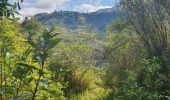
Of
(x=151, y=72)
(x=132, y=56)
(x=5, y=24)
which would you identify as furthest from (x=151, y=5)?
(x=5, y=24)

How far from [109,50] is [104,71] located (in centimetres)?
75

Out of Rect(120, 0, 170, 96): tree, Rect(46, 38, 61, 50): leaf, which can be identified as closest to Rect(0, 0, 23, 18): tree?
Rect(46, 38, 61, 50): leaf

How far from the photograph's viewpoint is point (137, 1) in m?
12.8

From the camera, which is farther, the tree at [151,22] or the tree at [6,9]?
the tree at [151,22]

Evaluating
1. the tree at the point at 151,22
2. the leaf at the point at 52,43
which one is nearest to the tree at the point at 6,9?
the leaf at the point at 52,43

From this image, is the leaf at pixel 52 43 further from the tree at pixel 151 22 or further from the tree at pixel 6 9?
the tree at pixel 151 22

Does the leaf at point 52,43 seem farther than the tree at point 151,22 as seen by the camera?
No

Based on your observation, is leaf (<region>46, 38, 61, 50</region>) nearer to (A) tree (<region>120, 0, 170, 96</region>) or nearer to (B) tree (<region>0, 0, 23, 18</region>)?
(B) tree (<region>0, 0, 23, 18</region>)

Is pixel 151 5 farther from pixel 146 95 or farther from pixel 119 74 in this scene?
pixel 146 95

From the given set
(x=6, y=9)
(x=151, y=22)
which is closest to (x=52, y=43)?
(x=6, y=9)

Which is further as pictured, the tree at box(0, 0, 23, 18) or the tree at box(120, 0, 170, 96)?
the tree at box(120, 0, 170, 96)

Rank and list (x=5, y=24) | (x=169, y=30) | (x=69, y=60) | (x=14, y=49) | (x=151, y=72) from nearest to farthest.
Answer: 1. (x=14, y=49)
2. (x=5, y=24)
3. (x=151, y=72)
4. (x=169, y=30)
5. (x=69, y=60)

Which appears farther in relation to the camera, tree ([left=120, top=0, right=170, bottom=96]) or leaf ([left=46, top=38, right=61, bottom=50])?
tree ([left=120, top=0, right=170, bottom=96])

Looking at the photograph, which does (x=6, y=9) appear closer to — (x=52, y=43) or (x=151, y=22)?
(x=52, y=43)
